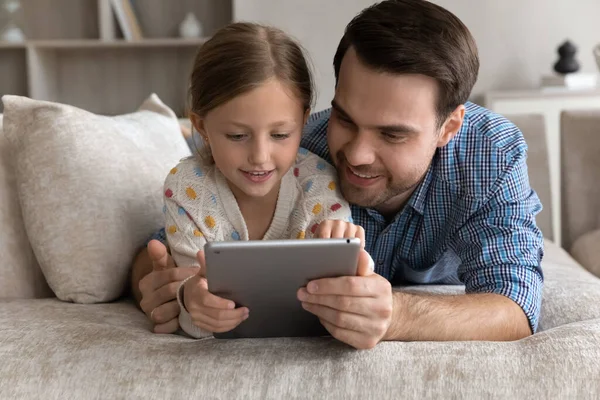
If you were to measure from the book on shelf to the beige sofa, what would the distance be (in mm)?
3084

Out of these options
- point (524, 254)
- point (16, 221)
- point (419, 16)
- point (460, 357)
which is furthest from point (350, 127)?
point (16, 221)

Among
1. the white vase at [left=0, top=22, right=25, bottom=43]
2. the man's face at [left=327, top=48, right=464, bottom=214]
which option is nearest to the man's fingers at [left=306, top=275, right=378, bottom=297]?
the man's face at [left=327, top=48, right=464, bottom=214]

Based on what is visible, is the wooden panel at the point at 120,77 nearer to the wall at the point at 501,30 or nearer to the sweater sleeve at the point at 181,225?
the wall at the point at 501,30

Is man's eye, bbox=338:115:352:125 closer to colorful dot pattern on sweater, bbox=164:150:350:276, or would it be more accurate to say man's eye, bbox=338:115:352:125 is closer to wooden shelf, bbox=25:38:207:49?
colorful dot pattern on sweater, bbox=164:150:350:276

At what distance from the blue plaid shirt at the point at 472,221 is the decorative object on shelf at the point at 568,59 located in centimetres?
254

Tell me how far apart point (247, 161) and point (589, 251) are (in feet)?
5.16

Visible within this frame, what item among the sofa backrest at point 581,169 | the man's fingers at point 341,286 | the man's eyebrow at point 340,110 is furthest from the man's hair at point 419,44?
the sofa backrest at point 581,169

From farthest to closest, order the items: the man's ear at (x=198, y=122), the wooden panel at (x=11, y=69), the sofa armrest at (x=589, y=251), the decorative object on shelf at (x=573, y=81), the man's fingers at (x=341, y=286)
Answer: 1. the wooden panel at (x=11, y=69)
2. the decorative object on shelf at (x=573, y=81)
3. the sofa armrest at (x=589, y=251)
4. the man's ear at (x=198, y=122)
5. the man's fingers at (x=341, y=286)

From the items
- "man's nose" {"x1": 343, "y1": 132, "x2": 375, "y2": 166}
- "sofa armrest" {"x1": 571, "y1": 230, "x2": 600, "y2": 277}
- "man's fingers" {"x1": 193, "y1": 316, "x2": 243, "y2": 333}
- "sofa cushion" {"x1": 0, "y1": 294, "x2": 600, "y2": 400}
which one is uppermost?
"man's nose" {"x1": 343, "y1": 132, "x2": 375, "y2": 166}

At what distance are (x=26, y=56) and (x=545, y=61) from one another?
293 cm

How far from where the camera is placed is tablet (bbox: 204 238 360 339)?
1088 millimetres

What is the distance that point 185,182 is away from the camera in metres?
1.55

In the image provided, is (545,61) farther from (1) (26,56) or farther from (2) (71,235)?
(2) (71,235)

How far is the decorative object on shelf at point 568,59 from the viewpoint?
417 cm
